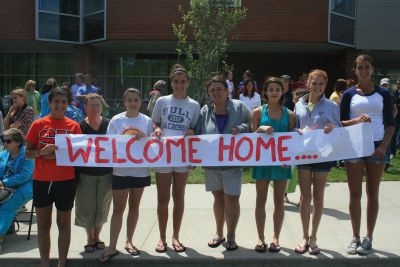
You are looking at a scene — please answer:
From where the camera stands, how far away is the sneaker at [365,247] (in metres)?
4.93

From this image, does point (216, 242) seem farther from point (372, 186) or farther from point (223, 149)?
point (372, 186)

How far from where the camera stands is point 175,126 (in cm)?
503

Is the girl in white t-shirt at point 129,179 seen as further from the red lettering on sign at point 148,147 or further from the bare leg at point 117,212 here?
the red lettering on sign at point 148,147

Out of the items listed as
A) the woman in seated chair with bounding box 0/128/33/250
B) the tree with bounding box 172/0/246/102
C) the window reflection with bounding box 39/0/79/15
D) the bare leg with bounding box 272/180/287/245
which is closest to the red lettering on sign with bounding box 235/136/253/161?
the bare leg with bounding box 272/180/287/245

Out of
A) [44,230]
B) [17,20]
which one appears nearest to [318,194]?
[44,230]

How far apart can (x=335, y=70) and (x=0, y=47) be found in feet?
52.0

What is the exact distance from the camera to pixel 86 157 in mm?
4934

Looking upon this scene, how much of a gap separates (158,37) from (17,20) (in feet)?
20.0

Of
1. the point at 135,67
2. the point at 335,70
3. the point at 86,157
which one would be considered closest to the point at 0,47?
the point at 135,67

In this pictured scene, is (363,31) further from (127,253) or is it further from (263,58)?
(127,253)

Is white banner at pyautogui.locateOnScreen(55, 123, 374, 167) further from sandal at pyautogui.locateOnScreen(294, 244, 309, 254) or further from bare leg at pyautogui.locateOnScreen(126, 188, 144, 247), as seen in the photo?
sandal at pyautogui.locateOnScreen(294, 244, 309, 254)

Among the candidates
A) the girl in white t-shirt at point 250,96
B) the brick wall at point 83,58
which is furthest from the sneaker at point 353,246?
the brick wall at point 83,58

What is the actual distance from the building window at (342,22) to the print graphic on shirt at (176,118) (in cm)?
1458

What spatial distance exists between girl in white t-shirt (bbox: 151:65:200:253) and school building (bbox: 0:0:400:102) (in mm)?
13250
